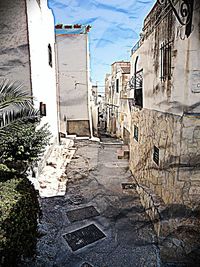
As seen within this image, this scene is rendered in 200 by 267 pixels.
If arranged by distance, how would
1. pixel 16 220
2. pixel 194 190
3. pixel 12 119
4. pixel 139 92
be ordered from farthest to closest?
pixel 139 92 < pixel 12 119 < pixel 194 190 < pixel 16 220

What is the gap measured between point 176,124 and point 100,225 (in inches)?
118

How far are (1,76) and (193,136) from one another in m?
5.95

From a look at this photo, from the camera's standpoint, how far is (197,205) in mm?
4195

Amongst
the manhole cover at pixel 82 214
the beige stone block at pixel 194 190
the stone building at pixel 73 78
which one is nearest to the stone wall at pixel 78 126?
the stone building at pixel 73 78

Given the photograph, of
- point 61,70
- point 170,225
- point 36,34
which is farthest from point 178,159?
point 61,70

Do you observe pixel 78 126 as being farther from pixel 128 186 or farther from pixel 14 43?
pixel 14 43

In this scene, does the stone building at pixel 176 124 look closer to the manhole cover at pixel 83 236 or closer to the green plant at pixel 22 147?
the manhole cover at pixel 83 236

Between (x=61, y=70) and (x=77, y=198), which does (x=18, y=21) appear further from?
(x=61, y=70)

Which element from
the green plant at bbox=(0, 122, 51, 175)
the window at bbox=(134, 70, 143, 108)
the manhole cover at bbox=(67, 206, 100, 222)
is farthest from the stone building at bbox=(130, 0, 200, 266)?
the green plant at bbox=(0, 122, 51, 175)

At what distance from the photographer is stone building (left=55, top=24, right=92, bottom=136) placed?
15492mm

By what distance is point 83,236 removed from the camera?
488 centimetres

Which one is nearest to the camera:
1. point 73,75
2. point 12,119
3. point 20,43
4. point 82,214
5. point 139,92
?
point 12,119

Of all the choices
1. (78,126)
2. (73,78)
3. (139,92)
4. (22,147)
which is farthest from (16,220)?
(73,78)

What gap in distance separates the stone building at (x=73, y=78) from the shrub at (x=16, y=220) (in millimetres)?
11879
